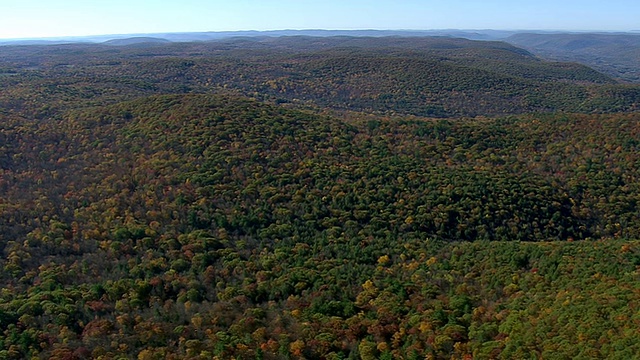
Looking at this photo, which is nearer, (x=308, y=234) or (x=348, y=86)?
(x=308, y=234)

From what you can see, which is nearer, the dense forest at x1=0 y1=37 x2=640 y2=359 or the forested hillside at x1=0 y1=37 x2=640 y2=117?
the dense forest at x1=0 y1=37 x2=640 y2=359

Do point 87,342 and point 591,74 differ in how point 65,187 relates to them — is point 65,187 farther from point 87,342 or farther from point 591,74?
point 591,74

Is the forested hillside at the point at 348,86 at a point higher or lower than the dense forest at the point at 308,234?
higher

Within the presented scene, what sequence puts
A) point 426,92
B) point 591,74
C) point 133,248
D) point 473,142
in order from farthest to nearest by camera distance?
point 591,74
point 426,92
point 473,142
point 133,248

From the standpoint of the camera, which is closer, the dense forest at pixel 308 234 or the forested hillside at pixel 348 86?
the dense forest at pixel 308 234

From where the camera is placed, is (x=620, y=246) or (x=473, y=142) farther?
(x=473, y=142)

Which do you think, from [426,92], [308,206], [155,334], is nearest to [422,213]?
[308,206]

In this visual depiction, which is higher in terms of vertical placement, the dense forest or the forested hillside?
the forested hillside

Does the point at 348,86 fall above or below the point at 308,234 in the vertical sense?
above
